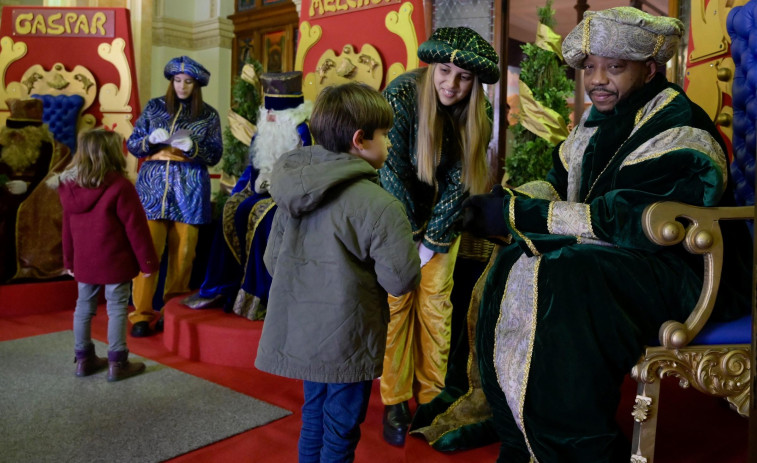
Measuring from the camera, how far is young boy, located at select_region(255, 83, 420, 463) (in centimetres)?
168

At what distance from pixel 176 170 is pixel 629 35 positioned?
312cm

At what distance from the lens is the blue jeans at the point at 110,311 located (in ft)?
10.7

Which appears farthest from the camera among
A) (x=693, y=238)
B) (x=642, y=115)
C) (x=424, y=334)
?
(x=424, y=334)

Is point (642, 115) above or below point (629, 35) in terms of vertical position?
below

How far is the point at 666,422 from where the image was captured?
237 centimetres

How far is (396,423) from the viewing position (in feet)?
8.24

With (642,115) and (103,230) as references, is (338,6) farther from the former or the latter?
(642,115)

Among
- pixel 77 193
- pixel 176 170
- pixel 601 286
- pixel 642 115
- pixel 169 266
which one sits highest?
pixel 642 115

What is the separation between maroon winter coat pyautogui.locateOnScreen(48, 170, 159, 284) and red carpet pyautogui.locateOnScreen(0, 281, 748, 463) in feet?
2.18

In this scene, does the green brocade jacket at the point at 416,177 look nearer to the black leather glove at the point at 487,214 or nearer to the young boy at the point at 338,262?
the black leather glove at the point at 487,214

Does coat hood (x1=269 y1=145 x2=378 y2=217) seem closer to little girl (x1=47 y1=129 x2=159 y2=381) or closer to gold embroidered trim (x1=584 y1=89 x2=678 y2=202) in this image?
gold embroidered trim (x1=584 y1=89 x2=678 y2=202)

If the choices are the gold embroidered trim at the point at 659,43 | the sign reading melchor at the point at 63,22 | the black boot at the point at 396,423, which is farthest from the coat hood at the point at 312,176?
the sign reading melchor at the point at 63,22

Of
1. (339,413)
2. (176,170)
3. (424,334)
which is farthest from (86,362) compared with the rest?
(339,413)

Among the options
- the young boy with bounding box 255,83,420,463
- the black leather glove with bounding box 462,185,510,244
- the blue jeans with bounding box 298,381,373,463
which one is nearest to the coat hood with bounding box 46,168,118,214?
the young boy with bounding box 255,83,420,463
